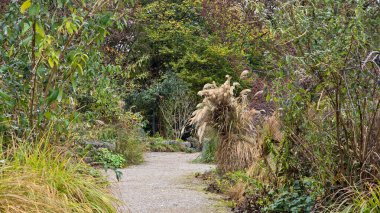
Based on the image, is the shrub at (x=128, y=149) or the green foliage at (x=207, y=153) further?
the shrub at (x=128, y=149)

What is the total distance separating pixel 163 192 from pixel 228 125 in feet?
5.48

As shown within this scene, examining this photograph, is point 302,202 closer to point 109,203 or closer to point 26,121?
point 109,203

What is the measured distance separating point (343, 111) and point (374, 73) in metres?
0.42

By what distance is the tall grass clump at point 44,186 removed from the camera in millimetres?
2727

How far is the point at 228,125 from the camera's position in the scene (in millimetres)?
7297

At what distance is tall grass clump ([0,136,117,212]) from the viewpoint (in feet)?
8.95

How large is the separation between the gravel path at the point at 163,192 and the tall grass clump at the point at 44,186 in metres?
0.54

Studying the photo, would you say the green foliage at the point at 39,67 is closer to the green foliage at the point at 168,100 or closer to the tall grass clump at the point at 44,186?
the tall grass clump at the point at 44,186

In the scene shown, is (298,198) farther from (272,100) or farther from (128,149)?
(128,149)

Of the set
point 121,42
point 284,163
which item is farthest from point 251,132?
point 121,42

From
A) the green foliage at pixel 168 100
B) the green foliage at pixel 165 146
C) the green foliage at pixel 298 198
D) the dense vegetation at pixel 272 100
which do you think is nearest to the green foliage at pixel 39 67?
the dense vegetation at pixel 272 100

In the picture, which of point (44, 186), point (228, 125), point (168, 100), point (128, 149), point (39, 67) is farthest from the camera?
point (168, 100)

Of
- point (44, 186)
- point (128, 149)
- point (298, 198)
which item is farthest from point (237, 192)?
point (128, 149)

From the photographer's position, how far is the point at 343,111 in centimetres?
381
